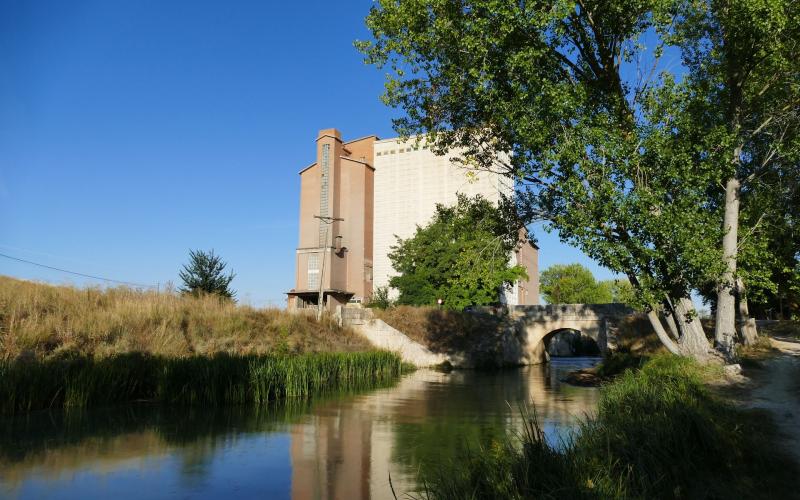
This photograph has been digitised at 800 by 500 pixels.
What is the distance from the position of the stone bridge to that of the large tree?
20997mm

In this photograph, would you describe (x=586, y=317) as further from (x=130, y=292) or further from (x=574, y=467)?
(x=574, y=467)

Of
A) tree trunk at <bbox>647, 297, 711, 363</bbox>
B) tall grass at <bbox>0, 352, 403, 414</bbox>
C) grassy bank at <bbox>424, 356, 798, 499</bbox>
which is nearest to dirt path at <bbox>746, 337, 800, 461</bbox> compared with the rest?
grassy bank at <bbox>424, 356, 798, 499</bbox>

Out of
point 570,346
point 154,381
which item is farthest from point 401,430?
point 570,346

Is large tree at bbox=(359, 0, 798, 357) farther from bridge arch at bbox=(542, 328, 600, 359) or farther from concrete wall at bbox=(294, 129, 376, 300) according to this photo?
bridge arch at bbox=(542, 328, 600, 359)

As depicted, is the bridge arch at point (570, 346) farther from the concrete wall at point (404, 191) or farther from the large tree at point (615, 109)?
the large tree at point (615, 109)

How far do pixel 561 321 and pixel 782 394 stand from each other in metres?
29.2

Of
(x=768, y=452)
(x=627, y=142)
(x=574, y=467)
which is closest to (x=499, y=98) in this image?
(x=627, y=142)

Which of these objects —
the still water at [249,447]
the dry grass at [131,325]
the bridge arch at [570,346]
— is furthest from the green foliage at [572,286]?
the still water at [249,447]

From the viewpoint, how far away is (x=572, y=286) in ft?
305

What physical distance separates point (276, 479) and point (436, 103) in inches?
483

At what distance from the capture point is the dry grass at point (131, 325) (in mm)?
18734

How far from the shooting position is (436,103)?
17.7 metres

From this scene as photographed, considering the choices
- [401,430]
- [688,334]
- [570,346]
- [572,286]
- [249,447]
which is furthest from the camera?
[572,286]

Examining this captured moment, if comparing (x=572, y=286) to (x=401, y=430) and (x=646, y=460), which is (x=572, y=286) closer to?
(x=401, y=430)
